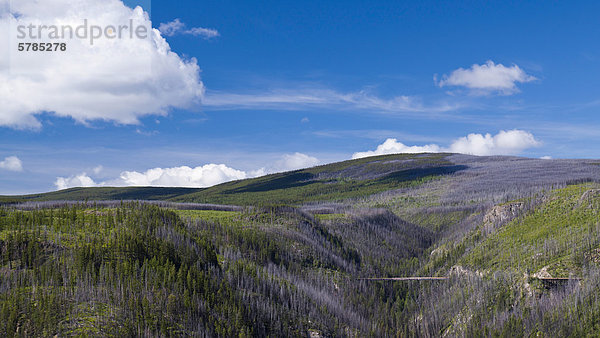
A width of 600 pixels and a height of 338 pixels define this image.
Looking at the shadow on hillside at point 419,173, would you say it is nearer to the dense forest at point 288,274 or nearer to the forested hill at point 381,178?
the forested hill at point 381,178

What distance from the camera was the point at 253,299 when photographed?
2938 centimetres

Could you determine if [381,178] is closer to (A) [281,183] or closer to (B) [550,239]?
(A) [281,183]

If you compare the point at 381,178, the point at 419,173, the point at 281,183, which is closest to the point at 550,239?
the point at 419,173

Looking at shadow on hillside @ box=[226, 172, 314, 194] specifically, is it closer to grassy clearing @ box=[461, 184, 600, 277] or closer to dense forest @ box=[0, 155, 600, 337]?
dense forest @ box=[0, 155, 600, 337]

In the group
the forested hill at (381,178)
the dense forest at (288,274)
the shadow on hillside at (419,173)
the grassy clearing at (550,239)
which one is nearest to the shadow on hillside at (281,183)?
the forested hill at (381,178)

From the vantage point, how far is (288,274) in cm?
3794

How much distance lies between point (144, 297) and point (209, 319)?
3.82 m

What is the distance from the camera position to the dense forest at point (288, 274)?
22297mm

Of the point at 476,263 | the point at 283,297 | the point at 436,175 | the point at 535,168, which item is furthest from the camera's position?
the point at 436,175

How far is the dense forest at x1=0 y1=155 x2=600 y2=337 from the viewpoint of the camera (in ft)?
73.2

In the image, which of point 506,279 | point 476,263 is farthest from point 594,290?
point 476,263

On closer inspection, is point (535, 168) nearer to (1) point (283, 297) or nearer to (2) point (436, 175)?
(2) point (436, 175)

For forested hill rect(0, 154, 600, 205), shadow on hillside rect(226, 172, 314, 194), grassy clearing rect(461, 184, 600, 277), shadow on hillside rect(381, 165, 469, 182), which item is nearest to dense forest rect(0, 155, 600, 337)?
grassy clearing rect(461, 184, 600, 277)

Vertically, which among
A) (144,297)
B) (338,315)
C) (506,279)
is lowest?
(338,315)
